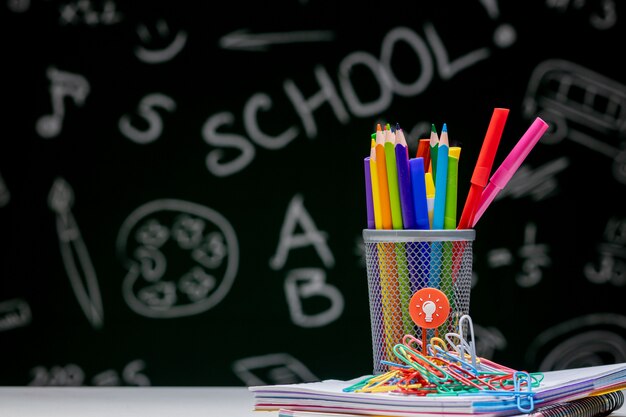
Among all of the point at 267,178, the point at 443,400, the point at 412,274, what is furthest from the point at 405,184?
the point at 267,178

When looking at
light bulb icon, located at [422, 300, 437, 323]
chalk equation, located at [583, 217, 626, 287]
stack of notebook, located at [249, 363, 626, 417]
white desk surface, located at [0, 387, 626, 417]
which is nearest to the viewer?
stack of notebook, located at [249, 363, 626, 417]

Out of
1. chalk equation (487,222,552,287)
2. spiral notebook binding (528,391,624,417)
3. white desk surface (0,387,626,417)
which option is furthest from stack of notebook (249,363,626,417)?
chalk equation (487,222,552,287)

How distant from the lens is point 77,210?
1164 millimetres

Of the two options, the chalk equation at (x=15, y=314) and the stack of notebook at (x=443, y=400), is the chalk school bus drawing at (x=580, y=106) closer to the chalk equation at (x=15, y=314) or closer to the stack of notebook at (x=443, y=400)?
the stack of notebook at (x=443, y=400)

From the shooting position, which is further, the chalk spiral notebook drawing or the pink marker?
the pink marker

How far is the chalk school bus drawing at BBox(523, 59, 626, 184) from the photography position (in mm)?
1132

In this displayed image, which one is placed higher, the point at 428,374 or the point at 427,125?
the point at 427,125

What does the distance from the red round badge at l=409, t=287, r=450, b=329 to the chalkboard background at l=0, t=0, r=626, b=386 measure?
0.40 metres

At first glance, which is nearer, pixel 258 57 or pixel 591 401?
pixel 591 401

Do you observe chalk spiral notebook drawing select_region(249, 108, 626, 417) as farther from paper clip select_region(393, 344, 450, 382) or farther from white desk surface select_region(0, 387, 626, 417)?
white desk surface select_region(0, 387, 626, 417)

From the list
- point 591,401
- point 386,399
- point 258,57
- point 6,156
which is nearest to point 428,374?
point 386,399

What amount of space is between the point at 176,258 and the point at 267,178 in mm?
158

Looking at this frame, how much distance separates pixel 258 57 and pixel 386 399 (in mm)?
622

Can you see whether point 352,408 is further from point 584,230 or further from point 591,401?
point 584,230
